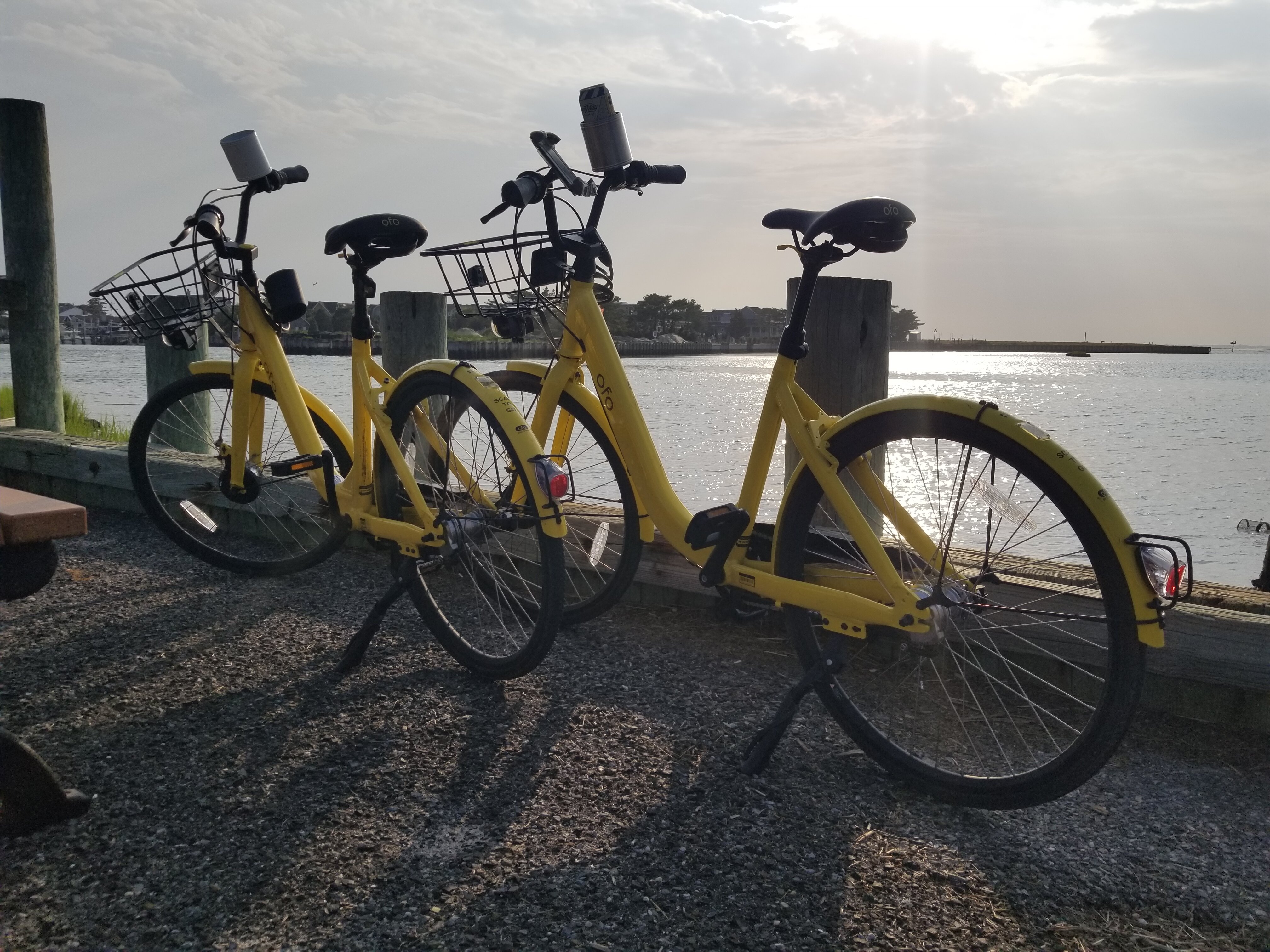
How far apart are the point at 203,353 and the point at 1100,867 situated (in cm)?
572

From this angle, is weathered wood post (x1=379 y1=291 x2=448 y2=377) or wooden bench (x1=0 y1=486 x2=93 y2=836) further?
weathered wood post (x1=379 y1=291 x2=448 y2=377)

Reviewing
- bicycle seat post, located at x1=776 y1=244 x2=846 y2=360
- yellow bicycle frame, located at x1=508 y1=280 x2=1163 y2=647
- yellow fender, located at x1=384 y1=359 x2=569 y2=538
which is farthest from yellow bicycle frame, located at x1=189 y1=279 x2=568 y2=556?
bicycle seat post, located at x1=776 y1=244 x2=846 y2=360

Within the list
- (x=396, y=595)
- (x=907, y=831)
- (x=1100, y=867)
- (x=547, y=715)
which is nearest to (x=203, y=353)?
(x=396, y=595)

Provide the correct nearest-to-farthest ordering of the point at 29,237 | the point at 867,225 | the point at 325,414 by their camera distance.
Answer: the point at 867,225
the point at 325,414
the point at 29,237

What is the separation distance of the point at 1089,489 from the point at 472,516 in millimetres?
1905

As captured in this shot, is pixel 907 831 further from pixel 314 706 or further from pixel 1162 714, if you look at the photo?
pixel 314 706

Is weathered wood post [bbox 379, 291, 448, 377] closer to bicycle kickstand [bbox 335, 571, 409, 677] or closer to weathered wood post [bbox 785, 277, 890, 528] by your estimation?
bicycle kickstand [bbox 335, 571, 409, 677]

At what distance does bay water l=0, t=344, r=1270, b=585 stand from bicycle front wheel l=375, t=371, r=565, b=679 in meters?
1.25

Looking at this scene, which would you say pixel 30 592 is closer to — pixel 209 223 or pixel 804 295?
pixel 209 223

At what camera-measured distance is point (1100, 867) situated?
216 centimetres

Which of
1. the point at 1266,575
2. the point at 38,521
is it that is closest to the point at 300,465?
the point at 38,521

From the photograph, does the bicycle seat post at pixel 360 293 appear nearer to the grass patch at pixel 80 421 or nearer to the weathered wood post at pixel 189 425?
the weathered wood post at pixel 189 425

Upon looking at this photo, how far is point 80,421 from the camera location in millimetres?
8141

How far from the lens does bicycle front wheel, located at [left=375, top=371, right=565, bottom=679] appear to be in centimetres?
292
